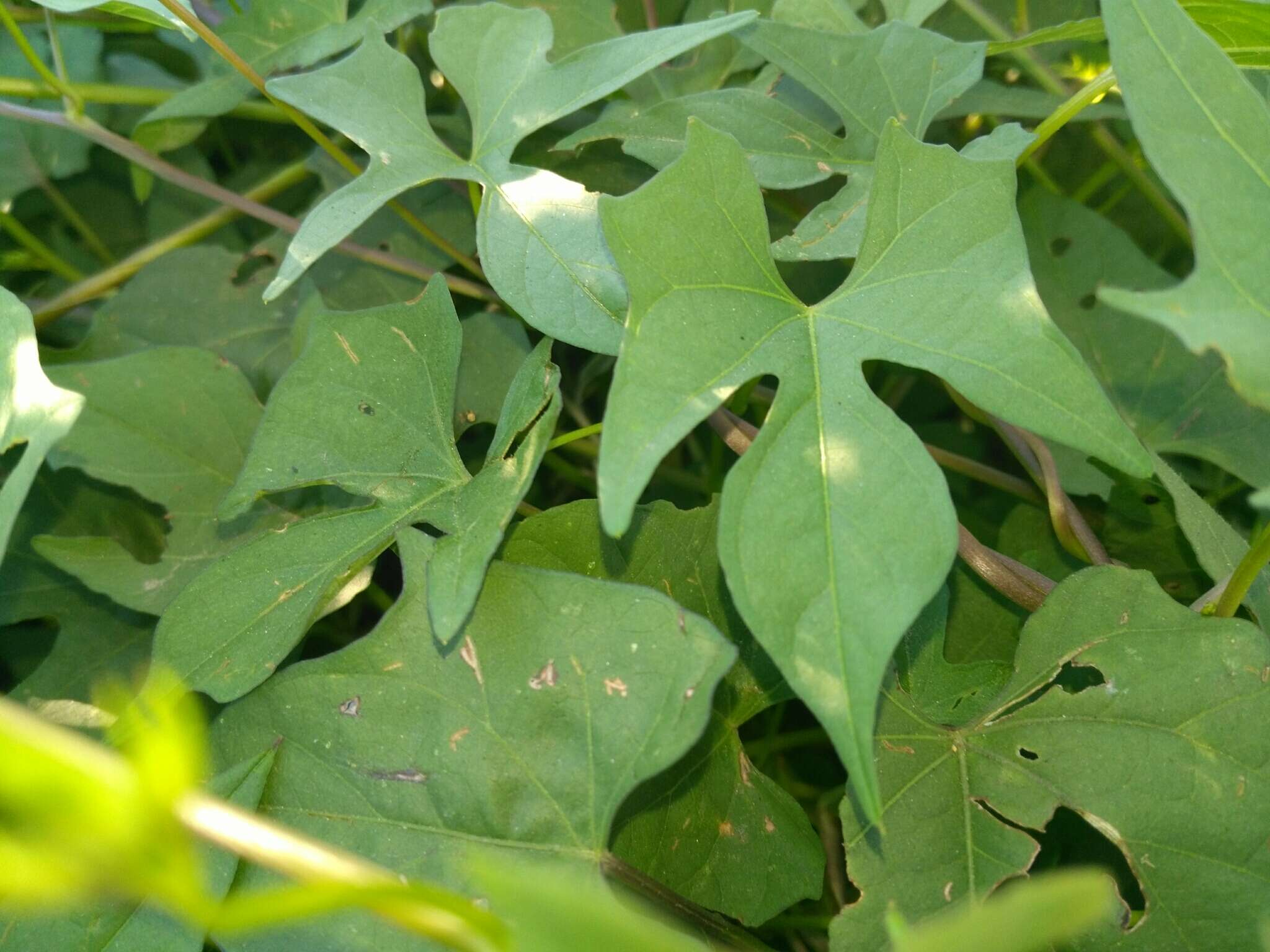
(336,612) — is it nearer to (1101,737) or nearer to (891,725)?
(891,725)

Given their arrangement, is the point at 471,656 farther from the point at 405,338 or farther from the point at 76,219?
the point at 76,219

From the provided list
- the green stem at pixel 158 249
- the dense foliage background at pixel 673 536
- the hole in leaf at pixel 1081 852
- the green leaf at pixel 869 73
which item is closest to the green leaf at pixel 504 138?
the dense foliage background at pixel 673 536

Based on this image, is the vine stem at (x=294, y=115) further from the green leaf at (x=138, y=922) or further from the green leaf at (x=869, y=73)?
the green leaf at (x=138, y=922)

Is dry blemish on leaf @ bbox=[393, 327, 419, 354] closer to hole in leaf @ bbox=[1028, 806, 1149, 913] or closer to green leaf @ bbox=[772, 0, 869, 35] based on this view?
green leaf @ bbox=[772, 0, 869, 35]

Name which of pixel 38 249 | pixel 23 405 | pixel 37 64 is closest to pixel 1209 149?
pixel 23 405

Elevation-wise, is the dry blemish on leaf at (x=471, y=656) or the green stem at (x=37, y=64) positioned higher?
the green stem at (x=37, y=64)

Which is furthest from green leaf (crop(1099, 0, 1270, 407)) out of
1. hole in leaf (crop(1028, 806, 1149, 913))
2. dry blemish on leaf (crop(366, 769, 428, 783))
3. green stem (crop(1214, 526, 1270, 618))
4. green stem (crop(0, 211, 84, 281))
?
green stem (crop(0, 211, 84, 281))
